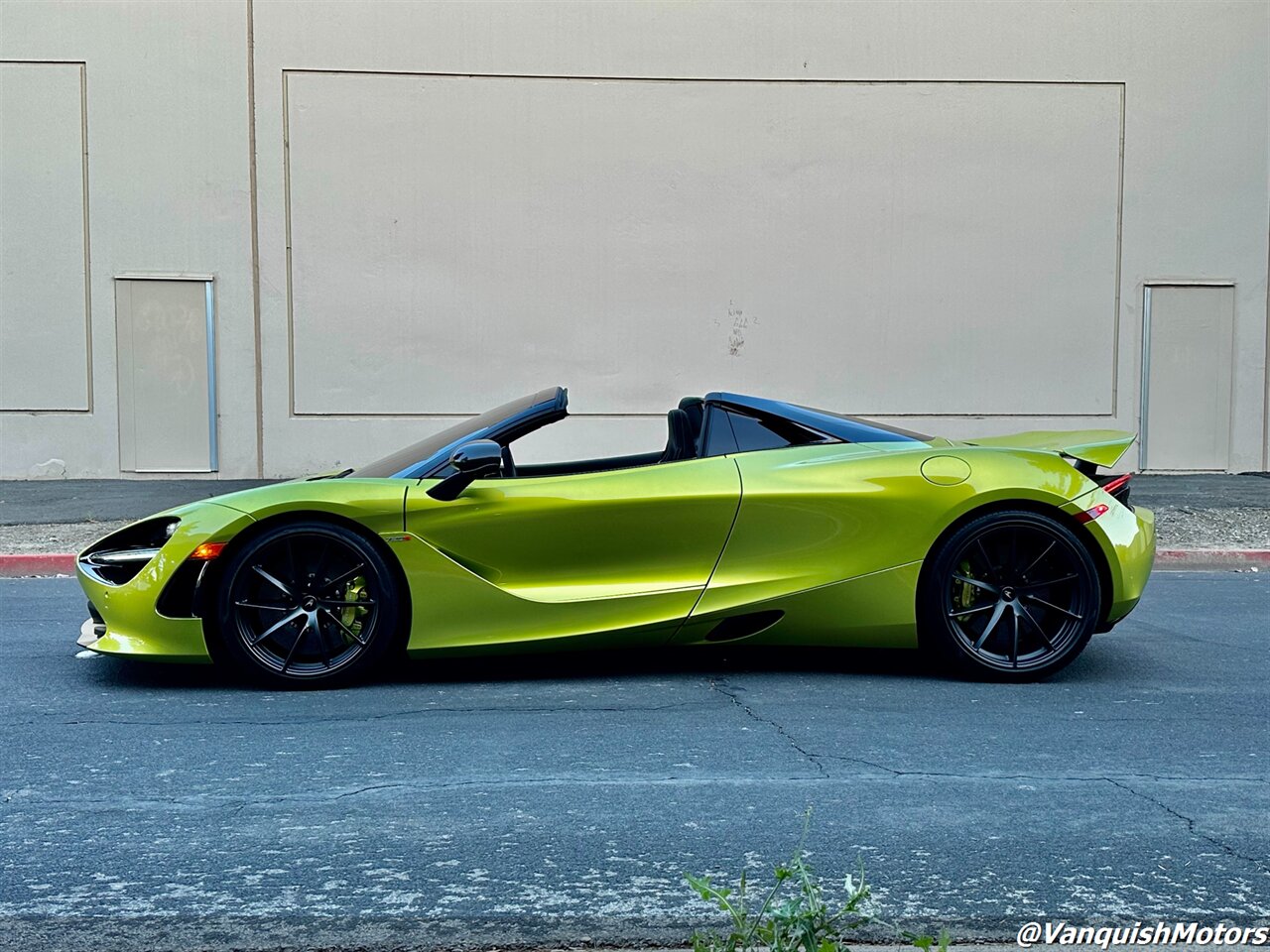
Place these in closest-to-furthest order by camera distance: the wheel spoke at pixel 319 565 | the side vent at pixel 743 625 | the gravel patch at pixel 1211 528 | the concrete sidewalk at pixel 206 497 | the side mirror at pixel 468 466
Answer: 1. the side mirror at pixel 468 466
2. the wheel spoke at pixel 319 565
3. the side vent at pixel 743 625
4. the concrete sidewalk at pixel 206 497
5. the gravel patch at pixel 1211 528

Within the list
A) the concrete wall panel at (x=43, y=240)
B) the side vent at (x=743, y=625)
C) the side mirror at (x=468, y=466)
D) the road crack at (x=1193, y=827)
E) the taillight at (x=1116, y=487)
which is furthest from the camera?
the concrete wall panel at (x=43, y=240)

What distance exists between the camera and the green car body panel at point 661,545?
5.44m

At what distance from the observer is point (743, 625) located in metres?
5.59

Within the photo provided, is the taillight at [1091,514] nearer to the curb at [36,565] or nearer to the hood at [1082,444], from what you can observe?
the hood at [1082,444]

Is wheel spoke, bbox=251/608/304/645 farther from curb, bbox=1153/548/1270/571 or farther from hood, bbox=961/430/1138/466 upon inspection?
curb, bbox=1153/548/1270/571

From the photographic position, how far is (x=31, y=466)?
16.2 m

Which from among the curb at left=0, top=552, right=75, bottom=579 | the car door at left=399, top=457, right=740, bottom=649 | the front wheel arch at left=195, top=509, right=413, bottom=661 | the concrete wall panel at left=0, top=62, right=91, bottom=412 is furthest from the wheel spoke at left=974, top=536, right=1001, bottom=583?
the concrete wall panel at left=0, top=62, right=91, bottom=412

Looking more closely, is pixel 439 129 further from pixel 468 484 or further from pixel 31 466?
pixel 468 484

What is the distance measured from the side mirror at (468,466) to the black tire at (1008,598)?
6.00 ft

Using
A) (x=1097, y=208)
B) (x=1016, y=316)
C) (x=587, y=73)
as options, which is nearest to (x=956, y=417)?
(x=1016, y=316)

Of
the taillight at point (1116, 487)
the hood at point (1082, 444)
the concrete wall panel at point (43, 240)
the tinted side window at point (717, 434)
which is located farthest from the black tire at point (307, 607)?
the concrete wall panel at point (43, 240)

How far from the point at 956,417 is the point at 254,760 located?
13.2 m

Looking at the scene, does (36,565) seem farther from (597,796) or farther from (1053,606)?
(1053,606)

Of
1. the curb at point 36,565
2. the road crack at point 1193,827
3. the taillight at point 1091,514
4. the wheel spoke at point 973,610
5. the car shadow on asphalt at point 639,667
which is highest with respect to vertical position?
the taillight at point 1091,514
